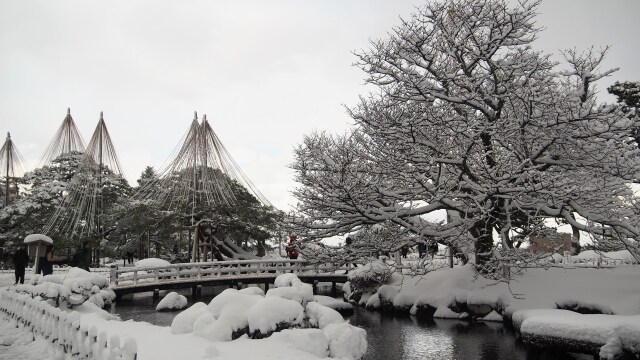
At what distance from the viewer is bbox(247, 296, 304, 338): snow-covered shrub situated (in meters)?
8.65

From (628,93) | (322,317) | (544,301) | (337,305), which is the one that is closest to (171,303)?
(337,305)

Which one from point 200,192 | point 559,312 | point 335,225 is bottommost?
point 559,312

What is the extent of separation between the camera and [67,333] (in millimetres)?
8086

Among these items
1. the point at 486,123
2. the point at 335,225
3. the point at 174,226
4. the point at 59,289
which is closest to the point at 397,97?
the point at 486,123

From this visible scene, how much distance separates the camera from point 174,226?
28328 mm

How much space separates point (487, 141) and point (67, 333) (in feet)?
41.9

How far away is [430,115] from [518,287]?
6777 mm

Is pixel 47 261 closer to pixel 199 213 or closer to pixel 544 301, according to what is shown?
pixel 199 213

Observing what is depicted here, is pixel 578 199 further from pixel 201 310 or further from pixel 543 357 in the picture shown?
pixel 201 310

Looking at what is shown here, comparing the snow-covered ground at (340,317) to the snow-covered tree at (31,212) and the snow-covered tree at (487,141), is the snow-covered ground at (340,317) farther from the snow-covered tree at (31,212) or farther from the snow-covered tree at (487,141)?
the snow-covered tree at (31,212)

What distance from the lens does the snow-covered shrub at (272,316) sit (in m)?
8.65

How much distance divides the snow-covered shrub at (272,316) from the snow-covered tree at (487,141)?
478 cm

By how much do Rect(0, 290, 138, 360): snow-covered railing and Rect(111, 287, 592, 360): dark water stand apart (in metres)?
5.49

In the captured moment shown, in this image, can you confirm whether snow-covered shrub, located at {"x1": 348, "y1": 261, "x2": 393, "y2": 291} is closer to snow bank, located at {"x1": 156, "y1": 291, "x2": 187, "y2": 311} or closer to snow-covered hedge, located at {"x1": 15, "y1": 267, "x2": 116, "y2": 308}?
snow bank, located at {"x1": 156, "y1": 291, "x2": 187, "y2": 311}
